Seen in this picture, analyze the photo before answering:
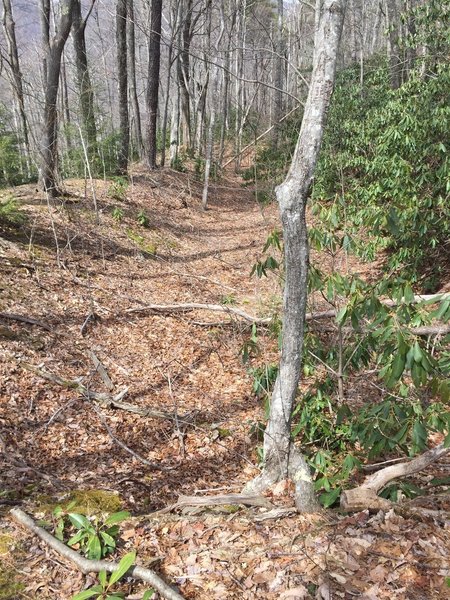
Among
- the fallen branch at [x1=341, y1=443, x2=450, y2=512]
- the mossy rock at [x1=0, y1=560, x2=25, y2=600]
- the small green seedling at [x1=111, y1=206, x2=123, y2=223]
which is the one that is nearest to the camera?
the mossy rock at [x1=0, y1=560, x2=25, y2=600]

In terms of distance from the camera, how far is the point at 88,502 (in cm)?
307

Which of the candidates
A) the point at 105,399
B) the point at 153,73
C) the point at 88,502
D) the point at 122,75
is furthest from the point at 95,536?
the point at 153,73

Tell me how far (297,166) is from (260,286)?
570 centimetres

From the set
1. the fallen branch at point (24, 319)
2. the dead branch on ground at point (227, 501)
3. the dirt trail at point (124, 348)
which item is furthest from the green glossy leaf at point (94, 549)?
the fallen branch at point (24, 319)

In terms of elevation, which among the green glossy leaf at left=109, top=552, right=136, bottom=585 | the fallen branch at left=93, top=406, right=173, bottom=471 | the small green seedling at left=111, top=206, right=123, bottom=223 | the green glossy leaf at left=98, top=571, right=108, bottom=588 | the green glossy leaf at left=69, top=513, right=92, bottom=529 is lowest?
the fallen branch at left=93, top=406, right=173, bottom=471

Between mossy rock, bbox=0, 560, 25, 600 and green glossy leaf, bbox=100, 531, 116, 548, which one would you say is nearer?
mossy rock, bbox=0, 560, 25, 600

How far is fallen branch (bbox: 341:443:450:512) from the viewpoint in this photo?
268 centimetres

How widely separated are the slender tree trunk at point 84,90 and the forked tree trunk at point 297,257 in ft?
22.3

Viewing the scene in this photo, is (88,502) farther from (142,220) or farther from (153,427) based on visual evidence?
(142,220)

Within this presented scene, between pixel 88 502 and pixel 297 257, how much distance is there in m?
2.19

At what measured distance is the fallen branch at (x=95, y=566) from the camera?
7.02ft

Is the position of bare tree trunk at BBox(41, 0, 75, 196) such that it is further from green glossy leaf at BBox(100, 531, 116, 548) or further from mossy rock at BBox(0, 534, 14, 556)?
green glossy leaf at BBox(100, 531, 116, 548)

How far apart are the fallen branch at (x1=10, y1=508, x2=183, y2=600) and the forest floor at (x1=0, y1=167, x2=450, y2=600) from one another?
5 cm

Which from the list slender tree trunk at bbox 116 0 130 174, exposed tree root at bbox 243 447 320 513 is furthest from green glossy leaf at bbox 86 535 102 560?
slender tree trunk at bbox 116 0 130 174
